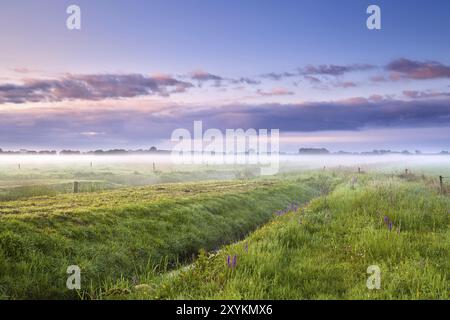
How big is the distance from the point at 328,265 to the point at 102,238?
36.6ft

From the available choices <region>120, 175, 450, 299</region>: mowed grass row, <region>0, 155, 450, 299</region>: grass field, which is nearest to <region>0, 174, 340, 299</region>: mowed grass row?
<region>0, 155, 450, 299</region>: grass field

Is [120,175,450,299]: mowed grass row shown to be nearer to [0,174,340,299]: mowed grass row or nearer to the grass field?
the grass field

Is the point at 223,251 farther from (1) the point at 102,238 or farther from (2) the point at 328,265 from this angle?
(1) the point at 102,238

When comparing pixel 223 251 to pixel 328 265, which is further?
pixel 223 251

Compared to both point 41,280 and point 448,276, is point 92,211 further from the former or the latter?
point 448,276

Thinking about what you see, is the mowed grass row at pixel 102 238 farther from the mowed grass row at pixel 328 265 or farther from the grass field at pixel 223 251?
the mowed grass row at pixel 328 265

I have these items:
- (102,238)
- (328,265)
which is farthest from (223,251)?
(102,238)

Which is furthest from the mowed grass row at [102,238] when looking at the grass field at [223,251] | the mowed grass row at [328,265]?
the mowed grass row at [328,265]

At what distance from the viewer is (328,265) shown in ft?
34.7

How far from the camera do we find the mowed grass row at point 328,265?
844 cm

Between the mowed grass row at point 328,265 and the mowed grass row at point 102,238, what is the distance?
295cm

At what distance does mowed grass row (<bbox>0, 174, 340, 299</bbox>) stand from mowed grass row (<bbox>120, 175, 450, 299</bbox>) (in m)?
2.95
